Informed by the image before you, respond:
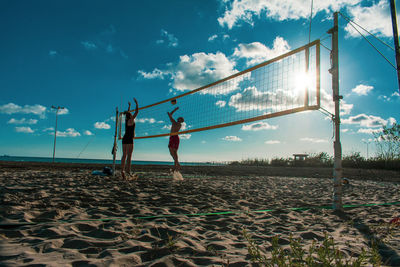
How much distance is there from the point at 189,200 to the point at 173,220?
43.1 inches

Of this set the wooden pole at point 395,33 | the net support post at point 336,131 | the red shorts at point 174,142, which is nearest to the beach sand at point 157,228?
the net support post at point 336,131

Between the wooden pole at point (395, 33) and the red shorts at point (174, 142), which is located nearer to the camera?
the wooden pole at point (395, 33)

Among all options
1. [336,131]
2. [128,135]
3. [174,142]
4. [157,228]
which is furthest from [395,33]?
[128,135]

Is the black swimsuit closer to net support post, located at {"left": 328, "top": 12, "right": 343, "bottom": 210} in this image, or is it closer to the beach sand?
the beach sand

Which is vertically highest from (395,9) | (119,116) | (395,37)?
(395,9)

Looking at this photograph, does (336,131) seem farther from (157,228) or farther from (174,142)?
(174,142)

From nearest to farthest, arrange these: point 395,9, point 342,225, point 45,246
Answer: point 45,246, point 342,225, point 395,9

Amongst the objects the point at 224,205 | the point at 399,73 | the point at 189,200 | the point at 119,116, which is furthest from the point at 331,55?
the point at 119,116

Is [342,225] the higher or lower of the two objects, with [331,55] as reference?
lower

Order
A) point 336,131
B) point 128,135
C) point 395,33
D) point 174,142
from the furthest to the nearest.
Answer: point 174,142, point 128,135, point 395,33, point 336,131

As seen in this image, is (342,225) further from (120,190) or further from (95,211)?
(120,190)

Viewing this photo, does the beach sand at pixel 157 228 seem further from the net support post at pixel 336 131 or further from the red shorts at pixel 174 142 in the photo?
the red shorts at pixel 174 142

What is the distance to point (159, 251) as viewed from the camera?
1.72 m

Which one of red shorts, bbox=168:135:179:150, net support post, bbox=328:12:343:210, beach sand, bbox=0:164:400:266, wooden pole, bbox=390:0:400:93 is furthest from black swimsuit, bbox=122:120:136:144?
wooden pole, bbox=390:0:400:93
